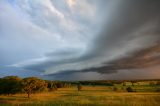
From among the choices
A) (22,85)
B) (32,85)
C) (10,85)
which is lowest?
(32,85)

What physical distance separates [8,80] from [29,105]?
57.4 m

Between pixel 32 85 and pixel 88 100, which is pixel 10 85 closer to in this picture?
pixel 32 85

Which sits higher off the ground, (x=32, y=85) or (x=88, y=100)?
(x=32, y=85)

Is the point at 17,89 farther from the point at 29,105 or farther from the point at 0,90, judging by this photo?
the point at 29,105

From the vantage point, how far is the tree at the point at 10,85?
100 metres

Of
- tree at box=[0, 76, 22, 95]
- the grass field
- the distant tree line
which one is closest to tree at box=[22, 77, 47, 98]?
the distant tree line

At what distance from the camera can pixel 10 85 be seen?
105062 millimetres

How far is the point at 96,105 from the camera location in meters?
53.2

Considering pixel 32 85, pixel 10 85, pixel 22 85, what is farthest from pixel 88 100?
pixel 10 85

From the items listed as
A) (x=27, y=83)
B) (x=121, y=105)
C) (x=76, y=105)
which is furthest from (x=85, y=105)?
(x=27, y=83)

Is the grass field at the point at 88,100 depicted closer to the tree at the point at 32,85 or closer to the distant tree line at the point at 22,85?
the tree at the point at 32,85

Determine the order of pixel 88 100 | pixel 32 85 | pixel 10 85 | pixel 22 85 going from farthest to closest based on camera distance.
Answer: pixel 10 85 < pixel 22 85 < pixel 32 85 < pixel 88 100

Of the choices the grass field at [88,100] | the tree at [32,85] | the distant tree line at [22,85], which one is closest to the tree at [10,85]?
the distant tree line at [22,85]

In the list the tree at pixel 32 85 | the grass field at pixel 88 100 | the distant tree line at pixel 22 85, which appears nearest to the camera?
the grass field at pixel 88 100
